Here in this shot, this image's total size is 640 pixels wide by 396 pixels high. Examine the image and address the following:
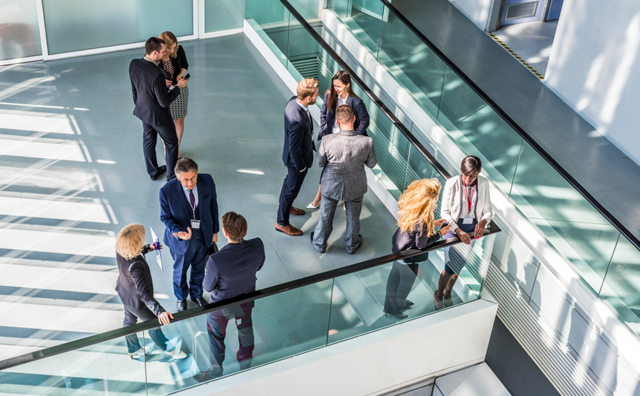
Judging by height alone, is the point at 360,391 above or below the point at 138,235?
below

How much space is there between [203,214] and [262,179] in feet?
7.13

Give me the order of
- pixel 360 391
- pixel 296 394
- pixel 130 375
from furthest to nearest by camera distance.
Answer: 1. pixel 360 391
2. pixel 296 394
3. pixel 130 375

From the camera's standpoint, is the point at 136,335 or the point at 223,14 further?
the point at 223,14

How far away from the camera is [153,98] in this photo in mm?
6797

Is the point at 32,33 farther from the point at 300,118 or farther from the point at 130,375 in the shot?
the point at 130,375

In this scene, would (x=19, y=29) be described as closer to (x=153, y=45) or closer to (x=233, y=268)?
(x=153, y=45)

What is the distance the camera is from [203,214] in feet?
18.4

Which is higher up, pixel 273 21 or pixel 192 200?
pixel 273 21

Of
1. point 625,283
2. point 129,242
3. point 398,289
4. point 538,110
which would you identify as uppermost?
point 129,242

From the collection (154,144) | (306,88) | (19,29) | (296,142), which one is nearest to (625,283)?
(296,142)

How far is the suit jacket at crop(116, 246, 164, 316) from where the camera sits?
16.3 ft

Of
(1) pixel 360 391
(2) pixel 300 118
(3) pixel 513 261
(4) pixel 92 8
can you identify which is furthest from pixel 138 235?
(4) pixel 92 8

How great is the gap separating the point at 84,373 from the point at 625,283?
14.2 feet

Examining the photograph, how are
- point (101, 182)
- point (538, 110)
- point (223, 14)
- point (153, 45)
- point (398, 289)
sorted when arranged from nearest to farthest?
point (398, 289) < point (153, 45) < point (101, 182) < point (538, 110) < point (223, 14)
